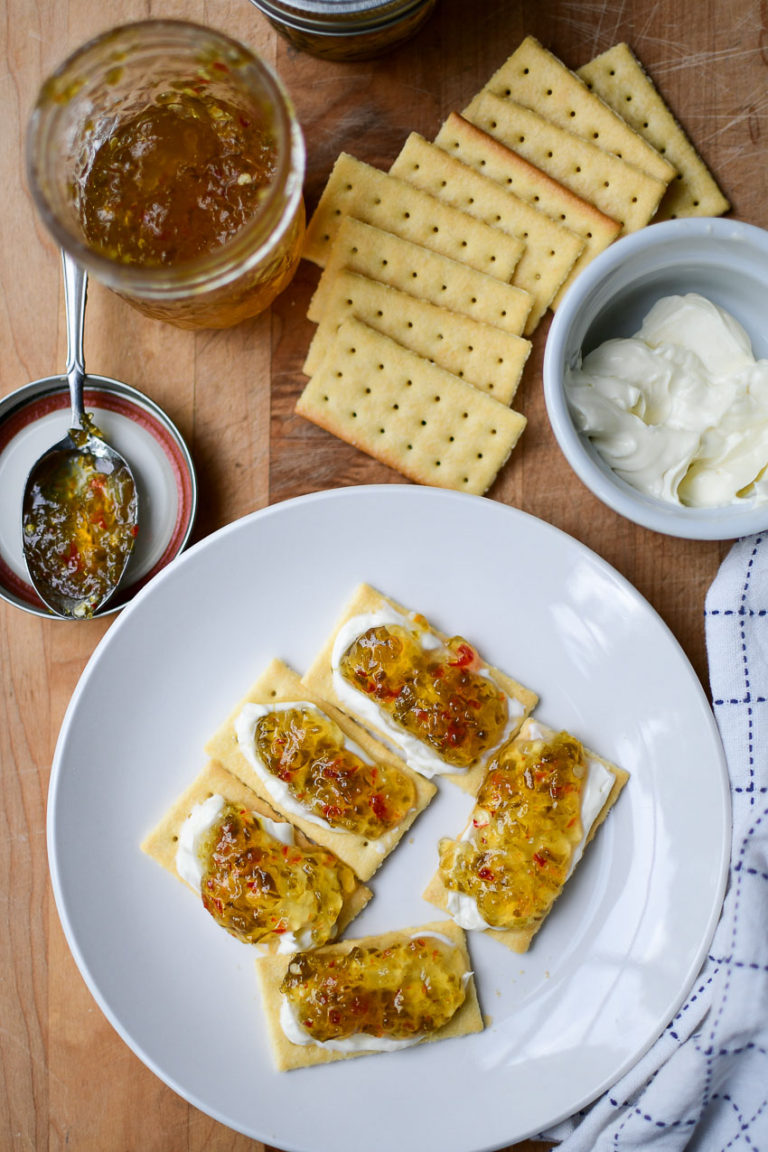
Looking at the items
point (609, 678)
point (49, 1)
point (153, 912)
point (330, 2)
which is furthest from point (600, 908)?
point (49, 1)

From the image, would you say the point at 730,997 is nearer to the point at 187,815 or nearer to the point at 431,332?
the point at 187,815

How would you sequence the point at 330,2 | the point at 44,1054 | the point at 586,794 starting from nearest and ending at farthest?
the point at 330,2
the point at 586,794
the point at 44,1054

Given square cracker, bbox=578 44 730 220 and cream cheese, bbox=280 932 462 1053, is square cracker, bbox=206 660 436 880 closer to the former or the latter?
cream cheese, bbox=280 932 462 1053

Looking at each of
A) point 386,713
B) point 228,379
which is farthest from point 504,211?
point 386,713

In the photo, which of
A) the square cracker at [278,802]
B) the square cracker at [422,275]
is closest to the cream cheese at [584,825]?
the square cracker at [278,802]

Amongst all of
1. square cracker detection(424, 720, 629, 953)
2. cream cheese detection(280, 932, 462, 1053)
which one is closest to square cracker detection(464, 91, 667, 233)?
square cracker detection(424, 720, 629, 953)

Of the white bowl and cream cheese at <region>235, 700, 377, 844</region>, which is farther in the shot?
cream cheese at <region>235, 700, 377, 844</region>

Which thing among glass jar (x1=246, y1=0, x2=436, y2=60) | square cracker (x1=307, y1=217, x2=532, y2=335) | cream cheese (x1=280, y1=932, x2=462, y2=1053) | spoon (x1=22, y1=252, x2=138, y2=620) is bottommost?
cream cheese (x1=280, y1=932, x2=462, y2=1053)

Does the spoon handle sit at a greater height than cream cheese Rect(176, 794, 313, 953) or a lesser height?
greater

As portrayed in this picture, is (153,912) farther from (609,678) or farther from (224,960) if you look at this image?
(609,678)
